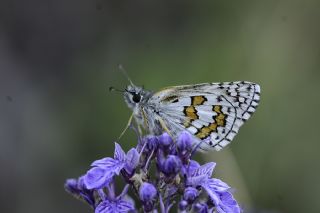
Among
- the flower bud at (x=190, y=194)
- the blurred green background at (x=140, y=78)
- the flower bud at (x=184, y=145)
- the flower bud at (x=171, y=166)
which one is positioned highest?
the blurred green background at (x=140, y=78)

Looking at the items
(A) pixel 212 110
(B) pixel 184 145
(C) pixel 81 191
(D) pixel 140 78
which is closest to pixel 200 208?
(B) pixel 184 145

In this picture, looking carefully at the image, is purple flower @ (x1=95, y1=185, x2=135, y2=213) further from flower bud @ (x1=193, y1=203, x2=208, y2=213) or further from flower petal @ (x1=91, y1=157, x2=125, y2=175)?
flower bud @ (x1=193, y1=203, x2=208, y2=213)

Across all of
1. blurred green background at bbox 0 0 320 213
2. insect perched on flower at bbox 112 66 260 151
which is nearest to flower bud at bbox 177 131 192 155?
insect perched on flower at bbox 112 66 260 151

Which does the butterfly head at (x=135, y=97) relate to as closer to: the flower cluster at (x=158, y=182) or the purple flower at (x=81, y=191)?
the flower cluster at (x=158, y=182)

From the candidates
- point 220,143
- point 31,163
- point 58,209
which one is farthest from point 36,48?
point 220,143

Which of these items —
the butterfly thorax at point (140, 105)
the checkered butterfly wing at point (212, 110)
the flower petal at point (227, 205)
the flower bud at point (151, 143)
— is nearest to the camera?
the flower petal at point (227, 205)

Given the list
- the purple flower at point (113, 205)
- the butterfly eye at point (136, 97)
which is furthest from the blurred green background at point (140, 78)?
the purple flower at point (113, 205)
